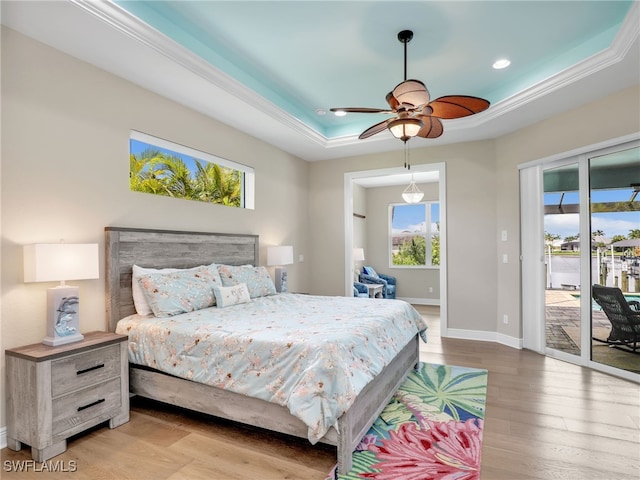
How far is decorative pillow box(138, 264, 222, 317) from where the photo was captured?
2947mm

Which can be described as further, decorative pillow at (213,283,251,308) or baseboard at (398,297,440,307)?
baseboard at (398,297,440,307)

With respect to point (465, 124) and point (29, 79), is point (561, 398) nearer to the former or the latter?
point (465, 124)

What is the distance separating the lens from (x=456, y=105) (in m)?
2.75

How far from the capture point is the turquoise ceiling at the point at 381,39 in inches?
105

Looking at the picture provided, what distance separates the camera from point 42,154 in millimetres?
2582

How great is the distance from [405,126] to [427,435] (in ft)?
7.19

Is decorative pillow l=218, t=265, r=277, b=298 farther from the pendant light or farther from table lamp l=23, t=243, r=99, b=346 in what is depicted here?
the pendant light

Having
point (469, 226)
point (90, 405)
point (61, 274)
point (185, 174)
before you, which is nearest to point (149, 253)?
point (61, 274)

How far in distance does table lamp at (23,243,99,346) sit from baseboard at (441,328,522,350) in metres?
4.38

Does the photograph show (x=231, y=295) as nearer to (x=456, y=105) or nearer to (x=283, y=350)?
(x=283, y=350)

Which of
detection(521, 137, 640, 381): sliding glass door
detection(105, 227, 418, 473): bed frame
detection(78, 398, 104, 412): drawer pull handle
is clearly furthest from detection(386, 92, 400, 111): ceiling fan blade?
detection(78, 398, 104, 412): drawer pull handle

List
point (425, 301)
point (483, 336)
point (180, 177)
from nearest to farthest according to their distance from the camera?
point (180, 177) → point (483, 336) → point (425, 301)

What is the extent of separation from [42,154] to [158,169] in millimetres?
1144

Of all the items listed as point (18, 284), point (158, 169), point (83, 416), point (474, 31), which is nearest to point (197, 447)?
point (83, 416)
